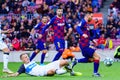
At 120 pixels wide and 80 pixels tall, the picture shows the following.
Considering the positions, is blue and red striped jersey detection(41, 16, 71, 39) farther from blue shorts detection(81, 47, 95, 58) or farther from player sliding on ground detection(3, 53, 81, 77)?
player sliding on ground detection(3, 53, 81, 77)

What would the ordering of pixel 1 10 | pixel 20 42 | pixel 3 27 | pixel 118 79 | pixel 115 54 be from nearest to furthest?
pixel 118 79, pixel 115 54, pixel 20 42, pixel 3 27, pixel 1 10

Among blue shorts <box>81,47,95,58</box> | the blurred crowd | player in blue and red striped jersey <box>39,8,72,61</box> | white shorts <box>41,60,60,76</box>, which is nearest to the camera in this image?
white shorts <box>41,60,60,76</box>

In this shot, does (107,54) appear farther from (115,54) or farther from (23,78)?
(23,78)

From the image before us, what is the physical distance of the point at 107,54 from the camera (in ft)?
85.8

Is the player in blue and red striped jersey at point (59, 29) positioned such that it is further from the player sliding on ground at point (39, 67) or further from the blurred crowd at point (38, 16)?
the blurred crowd at point (38, 16)

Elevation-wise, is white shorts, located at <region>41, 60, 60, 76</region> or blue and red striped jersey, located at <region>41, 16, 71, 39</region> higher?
blue and red striped jersey, located at <region>41, 16, 71, 39</region>

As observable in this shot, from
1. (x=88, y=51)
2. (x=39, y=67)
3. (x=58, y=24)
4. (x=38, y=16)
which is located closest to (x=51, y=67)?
(x=39, y=67)

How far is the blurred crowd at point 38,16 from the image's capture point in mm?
27906

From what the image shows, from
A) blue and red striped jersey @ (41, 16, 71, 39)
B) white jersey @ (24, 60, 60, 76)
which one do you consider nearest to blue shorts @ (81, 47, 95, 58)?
white jersey @ (24, 60, 60, 76)

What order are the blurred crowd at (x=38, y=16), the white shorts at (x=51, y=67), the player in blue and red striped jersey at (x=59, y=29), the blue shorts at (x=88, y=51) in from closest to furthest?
the white shorts at (x=51, y=67) → the blue shorts at (x=88, y=51) → the player in blue and red striped jersey at (x=59, y=29) → the blurred crowd at (x=38, y=16)

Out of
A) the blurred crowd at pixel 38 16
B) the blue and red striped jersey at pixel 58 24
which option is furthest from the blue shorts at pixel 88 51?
the blurred crowd at pixel 38 16

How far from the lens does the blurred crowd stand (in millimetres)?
27906

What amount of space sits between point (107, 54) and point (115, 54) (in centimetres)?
51

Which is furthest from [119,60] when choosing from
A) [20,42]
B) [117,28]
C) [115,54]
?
[20,42]
